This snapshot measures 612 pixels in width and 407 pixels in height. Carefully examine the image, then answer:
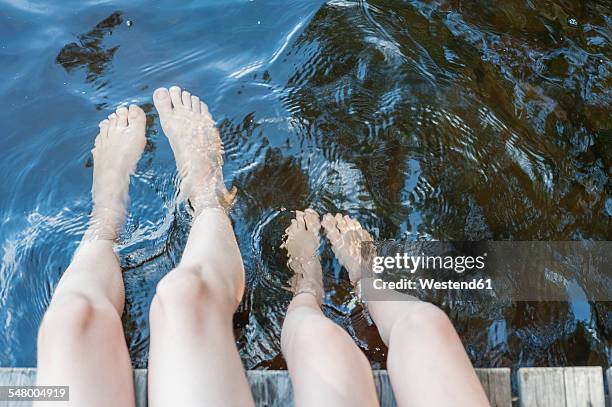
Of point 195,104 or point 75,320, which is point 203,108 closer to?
point 195,104

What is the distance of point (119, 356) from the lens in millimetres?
1684

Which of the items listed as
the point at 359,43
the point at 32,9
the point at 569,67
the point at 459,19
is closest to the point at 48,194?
the point at 32,9

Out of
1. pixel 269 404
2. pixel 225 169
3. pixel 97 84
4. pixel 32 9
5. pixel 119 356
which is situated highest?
pixel 32 9

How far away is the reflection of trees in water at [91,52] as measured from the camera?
302 centimetres

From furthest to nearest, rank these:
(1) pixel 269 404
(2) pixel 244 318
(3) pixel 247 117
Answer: (3) pixel 247 117 → (2) pixel 244 318 → (1) pixel 269 404

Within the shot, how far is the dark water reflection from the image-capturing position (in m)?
2.40

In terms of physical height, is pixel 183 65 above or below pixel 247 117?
above

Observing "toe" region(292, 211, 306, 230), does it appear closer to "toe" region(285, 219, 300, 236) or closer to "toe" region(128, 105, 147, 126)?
"toe" region(285, 219, 300, 236)

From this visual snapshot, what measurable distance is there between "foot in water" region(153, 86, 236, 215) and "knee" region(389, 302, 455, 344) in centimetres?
99

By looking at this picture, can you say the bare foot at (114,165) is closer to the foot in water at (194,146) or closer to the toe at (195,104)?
the foot in water at (194,146)

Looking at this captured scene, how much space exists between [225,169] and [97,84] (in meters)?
0.83

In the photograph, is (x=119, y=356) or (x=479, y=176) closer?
(x=119, y=356)

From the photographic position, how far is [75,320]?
5.35 ft

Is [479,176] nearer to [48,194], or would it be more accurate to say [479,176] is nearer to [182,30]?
[182,30]
